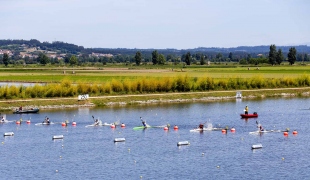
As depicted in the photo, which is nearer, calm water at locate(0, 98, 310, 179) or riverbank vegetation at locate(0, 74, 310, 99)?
calm water at locate(0, 98, 310, 179)

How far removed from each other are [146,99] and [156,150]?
172 feet

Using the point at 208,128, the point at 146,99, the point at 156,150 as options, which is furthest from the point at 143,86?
the point at 156,150

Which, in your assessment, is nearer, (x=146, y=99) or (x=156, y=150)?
(x=156, y=150)

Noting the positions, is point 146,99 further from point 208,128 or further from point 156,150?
point 156,150

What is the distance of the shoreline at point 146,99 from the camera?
113625 mm

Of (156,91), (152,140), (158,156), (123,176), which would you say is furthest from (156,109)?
(123,176)

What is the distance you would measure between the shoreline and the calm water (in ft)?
31.9

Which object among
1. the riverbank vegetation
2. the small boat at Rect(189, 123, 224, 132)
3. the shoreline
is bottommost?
the shoreline

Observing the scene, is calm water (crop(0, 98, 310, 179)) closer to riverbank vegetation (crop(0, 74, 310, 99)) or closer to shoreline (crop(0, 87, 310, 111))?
shoreline (crop(0, 87, 310, 111))

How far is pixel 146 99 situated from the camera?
123m

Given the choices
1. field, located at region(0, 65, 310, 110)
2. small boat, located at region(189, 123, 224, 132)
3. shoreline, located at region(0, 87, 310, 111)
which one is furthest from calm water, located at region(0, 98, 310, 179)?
field, located at region(0, 65, 310, 110)

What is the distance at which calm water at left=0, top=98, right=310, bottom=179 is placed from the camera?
60.1 metres

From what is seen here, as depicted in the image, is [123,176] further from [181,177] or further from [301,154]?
[301,154]

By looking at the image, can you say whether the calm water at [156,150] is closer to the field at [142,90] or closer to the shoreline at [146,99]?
the shoreline at [146,99]
